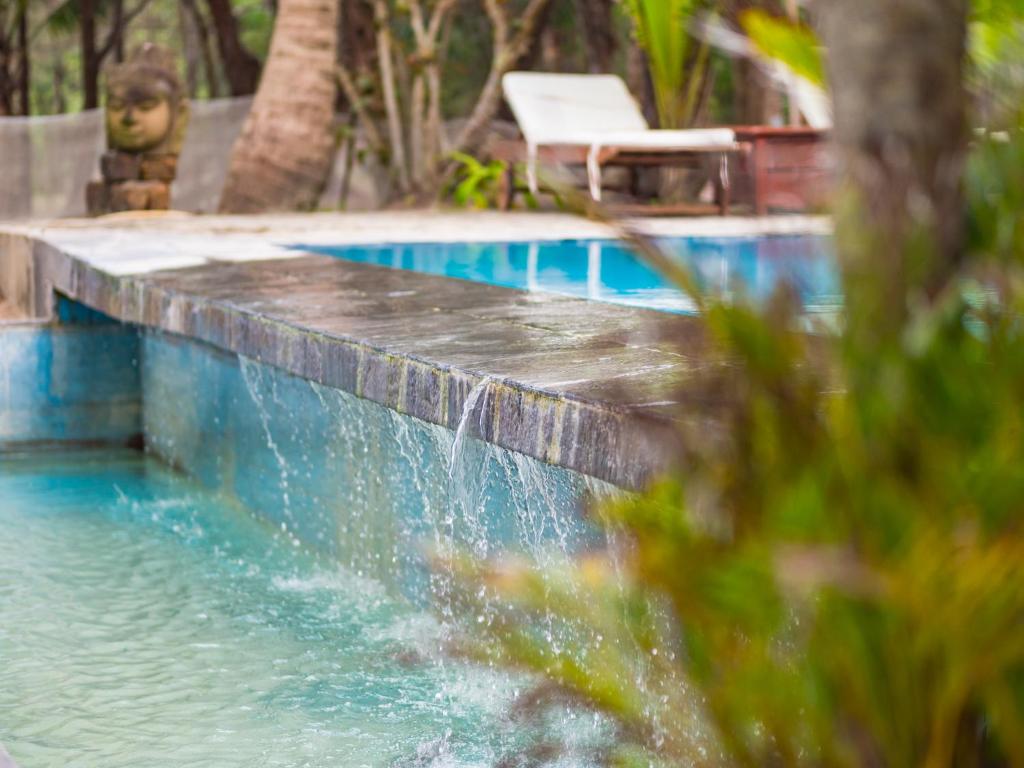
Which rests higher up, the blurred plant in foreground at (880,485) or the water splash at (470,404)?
the blurred plant in foreground at (880,485)

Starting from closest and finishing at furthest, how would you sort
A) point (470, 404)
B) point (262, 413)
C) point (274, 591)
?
point (470, 404) < point (274, 591) < point (262, 413)

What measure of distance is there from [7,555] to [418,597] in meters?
1.68

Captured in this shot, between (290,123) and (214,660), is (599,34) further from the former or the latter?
(214,660)

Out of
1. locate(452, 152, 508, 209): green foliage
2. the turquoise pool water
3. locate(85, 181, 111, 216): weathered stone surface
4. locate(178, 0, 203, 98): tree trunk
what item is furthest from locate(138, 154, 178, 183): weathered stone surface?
locate(178, 0, 203, 98): tree trunk

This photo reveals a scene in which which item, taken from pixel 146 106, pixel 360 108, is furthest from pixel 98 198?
pixel 360 108

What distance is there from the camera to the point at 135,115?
13180 mm

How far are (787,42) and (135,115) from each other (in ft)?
41.1

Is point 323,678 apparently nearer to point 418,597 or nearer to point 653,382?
point 418,597

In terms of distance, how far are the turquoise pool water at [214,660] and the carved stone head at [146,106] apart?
25.8 feet

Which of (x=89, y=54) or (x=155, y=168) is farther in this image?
(x=89, y=54)

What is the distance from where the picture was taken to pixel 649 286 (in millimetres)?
6617

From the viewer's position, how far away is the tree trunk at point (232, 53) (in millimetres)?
18734

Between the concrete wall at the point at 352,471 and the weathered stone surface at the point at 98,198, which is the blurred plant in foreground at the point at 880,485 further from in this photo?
the weathered stone surface at the point at 98,198

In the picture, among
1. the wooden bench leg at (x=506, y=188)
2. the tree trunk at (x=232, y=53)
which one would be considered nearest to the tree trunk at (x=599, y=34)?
the wooden bench leg at (x=506, y=188)
